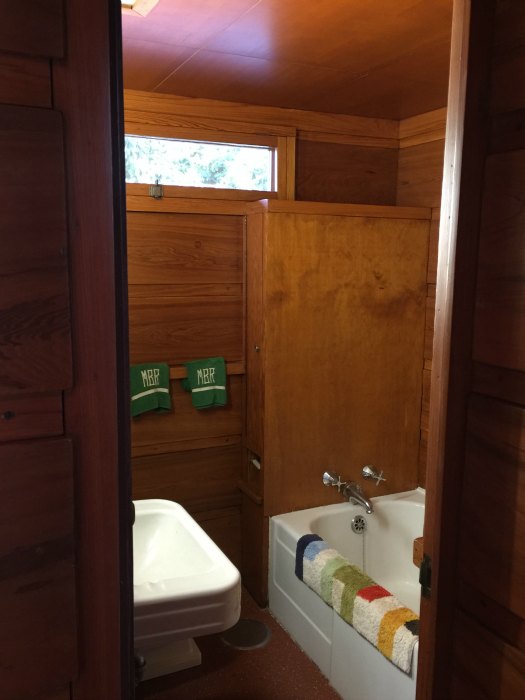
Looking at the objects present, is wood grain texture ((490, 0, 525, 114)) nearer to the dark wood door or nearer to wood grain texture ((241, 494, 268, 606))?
the dark wood door

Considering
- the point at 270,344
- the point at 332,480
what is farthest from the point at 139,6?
the point at 332,480

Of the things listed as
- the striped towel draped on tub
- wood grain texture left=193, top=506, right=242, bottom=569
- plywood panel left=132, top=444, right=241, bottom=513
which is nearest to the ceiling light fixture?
plywood panel left=132, top=444, right=241, bottom=513

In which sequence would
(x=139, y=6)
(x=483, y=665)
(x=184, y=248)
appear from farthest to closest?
(x=184, y=248)
(x=139, y=6)
(x=483, y=665)

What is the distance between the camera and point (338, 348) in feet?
9.39

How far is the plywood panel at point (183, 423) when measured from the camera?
110 inches

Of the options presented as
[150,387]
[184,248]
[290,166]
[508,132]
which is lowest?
[150,387]

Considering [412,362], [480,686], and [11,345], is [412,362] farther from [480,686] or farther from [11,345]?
[11,345]

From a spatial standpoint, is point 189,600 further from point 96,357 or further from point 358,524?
point 358,524

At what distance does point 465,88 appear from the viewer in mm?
1052

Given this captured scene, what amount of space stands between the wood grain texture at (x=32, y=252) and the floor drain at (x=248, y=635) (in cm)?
216

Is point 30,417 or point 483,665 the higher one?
point 30,417

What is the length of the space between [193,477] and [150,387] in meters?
0.52

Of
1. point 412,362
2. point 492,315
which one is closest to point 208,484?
point 412,362

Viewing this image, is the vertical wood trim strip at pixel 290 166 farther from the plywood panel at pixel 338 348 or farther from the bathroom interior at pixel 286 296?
the plywood panel at pixel 338 348
